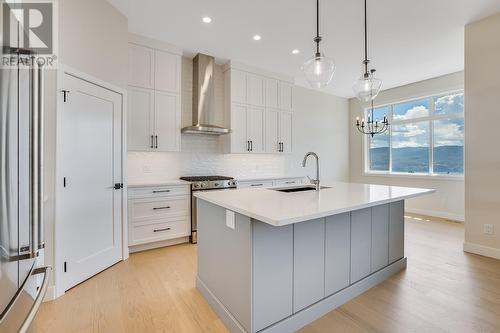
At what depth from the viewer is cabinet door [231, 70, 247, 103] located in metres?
4.25

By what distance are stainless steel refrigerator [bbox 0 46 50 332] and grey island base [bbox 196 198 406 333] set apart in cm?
106

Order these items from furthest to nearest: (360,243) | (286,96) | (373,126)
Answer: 1. (373,126)
2. (286,96)
3. (360,243)

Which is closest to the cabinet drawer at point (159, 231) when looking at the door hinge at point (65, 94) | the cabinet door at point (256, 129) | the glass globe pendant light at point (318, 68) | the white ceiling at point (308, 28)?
the door hinge at point (65, 94)

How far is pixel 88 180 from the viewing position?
8.24 feet

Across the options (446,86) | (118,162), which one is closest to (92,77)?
(118,162)

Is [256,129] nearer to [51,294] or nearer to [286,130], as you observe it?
[286,130]

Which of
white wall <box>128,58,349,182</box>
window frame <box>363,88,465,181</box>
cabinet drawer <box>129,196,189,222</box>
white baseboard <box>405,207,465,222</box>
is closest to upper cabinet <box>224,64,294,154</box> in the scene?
white wall <box>128,58,349,182</box>

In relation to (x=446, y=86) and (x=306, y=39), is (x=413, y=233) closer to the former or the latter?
(x=446, y=86)

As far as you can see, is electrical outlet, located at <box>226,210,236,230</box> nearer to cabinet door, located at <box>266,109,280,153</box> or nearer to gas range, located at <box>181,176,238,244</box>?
gas range, located at <box>181,176,238,244</box>

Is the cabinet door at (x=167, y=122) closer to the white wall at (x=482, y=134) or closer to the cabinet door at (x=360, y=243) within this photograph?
the cabinet door at (x=360, y=243)

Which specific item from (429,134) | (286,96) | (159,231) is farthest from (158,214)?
(429,134)

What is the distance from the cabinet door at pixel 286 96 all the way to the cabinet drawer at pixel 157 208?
9.16ft

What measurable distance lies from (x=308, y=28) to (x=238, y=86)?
5.04 ft

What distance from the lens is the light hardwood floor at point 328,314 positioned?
177 centimetres
